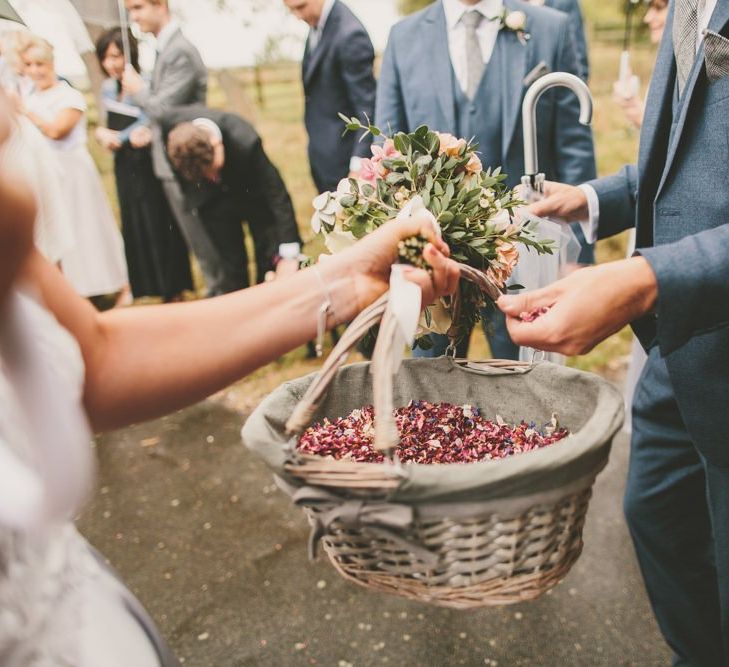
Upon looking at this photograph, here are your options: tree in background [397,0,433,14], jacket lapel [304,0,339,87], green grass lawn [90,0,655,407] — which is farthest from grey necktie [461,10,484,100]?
tree in background [397,0,433,14]

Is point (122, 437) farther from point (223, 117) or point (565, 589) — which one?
point (565, 589)

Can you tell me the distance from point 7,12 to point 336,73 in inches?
130

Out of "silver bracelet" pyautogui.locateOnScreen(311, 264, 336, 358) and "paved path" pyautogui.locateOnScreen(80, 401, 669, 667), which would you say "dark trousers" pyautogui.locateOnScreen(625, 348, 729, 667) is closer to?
"paved path" pyautogui.locateOnScreen(80, 401, 669, 667)

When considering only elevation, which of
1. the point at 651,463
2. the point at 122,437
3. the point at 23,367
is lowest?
the point at 122,437

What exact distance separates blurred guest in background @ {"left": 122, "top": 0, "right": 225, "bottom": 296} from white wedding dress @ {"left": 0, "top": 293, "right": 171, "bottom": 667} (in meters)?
4.10

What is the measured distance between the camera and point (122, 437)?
153 inches

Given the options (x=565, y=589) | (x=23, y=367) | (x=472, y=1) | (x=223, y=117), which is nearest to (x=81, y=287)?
(x=223, y=117)

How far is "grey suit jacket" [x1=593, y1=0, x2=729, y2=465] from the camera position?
1.25 metres

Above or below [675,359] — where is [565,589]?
below

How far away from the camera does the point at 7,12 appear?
109cm

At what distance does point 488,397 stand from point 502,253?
0.34 meters

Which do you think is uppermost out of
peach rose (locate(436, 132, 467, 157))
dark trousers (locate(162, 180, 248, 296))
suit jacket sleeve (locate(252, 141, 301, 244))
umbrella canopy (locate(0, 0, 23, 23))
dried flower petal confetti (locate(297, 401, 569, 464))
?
umbrella canopy (locate(0, 0, 23, 23))

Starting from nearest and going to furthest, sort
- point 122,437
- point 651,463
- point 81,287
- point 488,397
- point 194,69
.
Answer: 1. point 488,397
2. point 651,463
3. point 122,437
4. point 194,69
5. point 81,287

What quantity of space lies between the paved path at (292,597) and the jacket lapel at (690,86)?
150cm
